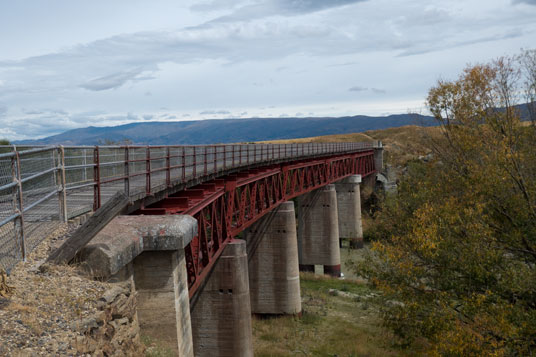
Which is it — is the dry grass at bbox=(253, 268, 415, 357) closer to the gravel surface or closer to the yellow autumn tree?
the yellow autumn tree

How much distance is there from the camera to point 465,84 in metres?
27.5

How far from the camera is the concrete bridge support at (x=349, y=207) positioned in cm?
4794

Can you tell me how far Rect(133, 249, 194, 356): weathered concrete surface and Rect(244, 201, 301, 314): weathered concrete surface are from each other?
19.7 meters

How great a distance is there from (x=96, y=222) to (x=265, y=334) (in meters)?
20.3

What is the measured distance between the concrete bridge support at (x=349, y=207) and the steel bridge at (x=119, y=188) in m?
22.1

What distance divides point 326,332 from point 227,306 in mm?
9643

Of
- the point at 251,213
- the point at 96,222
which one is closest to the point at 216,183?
the point at 251,213

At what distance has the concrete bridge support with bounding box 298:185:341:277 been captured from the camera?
38.5m

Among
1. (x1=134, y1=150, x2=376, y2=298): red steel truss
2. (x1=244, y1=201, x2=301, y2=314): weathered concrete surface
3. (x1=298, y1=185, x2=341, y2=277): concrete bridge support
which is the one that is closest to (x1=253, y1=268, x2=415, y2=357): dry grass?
(x1=244, y1=201, x2=301, y2=314): weathered concrete surface

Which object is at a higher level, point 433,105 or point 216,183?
point 433,105

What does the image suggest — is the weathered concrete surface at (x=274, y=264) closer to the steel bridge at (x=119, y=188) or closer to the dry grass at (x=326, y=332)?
the dry grass at (x=326, y=332)

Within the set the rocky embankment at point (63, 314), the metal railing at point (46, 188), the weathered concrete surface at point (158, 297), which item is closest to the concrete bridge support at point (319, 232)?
the metal railing at point (46, 188)

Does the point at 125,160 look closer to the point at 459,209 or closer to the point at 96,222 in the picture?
the point at 96,222

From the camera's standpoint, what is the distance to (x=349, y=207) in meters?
48.3
